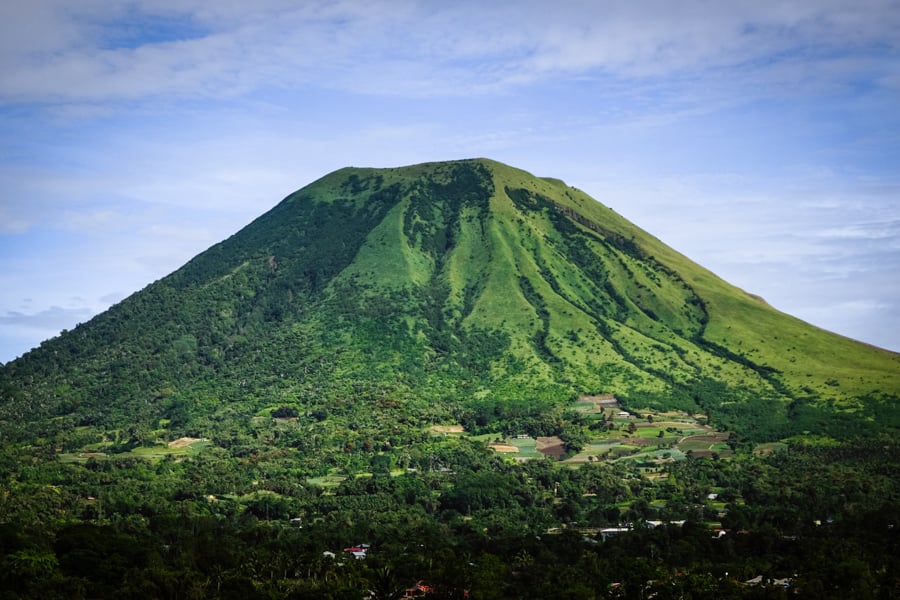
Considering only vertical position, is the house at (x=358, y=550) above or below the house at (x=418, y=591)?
above

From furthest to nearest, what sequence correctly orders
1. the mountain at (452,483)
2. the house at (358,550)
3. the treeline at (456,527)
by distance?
1. the house at (358,550)
2. the mountain at (452,483)
3. the treeline at (456,527)

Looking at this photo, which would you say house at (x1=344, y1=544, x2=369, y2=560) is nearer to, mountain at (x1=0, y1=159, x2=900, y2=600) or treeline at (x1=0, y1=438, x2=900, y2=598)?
mountain at (x1=0, y1=159, x2=900, y2=600)

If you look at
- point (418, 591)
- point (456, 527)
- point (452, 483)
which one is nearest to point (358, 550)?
point (456, 527)

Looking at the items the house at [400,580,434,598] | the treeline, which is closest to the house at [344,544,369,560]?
the treeline

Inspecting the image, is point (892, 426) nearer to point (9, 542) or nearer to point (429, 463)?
point (429, 463)

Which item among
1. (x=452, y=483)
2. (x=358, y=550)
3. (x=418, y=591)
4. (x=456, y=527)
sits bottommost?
(x=418, y=591)

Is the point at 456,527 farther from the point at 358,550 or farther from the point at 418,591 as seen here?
the point at 418,591

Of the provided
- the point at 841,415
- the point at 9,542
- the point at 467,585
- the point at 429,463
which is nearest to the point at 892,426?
the point at 841,415

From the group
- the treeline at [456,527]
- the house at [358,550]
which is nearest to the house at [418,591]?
the treeline at [456,527]

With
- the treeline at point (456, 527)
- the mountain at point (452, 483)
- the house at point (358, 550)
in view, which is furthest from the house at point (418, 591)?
the house at point (358, 550)

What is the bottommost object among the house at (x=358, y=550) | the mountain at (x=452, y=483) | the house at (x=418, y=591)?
the house at (x=418, y=591)

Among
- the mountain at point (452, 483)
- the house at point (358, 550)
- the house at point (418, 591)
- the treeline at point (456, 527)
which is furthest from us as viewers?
the house at point (358, 550)

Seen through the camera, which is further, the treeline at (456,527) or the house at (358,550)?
the house at (358,550)

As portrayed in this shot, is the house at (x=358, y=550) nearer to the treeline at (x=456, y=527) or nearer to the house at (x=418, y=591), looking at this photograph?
the treeline at (x=456, y=527)
